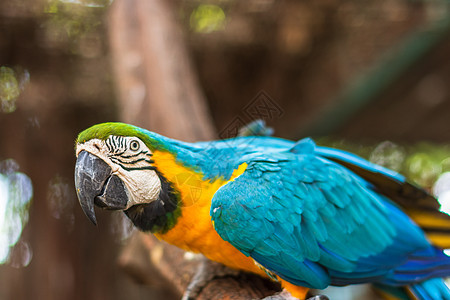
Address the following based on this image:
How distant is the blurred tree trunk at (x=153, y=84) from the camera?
179 cm

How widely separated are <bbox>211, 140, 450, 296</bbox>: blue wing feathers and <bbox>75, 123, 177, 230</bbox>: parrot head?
0.63 feet

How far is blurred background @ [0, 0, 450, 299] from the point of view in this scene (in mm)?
2621

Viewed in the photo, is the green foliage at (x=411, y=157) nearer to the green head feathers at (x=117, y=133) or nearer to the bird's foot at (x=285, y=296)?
the bird's foot at (x=285, y=296)

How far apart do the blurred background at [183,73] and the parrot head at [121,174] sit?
3.65ft

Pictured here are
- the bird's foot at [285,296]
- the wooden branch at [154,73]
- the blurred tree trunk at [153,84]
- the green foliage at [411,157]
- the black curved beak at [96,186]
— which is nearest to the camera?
the black curved beak at [96,186]

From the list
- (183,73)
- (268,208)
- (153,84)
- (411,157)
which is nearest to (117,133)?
(268,208)

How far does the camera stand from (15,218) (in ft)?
10.1

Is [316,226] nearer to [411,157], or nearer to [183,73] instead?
[183,73]

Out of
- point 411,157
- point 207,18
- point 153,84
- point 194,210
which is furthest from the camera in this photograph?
point 411,157

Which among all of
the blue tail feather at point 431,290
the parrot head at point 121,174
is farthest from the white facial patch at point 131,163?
the blue tail feather at point 431,290

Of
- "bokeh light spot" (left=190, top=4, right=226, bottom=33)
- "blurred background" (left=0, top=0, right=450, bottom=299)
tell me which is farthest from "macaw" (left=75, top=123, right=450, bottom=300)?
"bokeh light spot" (left=190, top=4, right=226, bottom=33)

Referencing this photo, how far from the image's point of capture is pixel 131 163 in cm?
117

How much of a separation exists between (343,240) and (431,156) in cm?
388

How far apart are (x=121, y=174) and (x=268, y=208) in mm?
442
